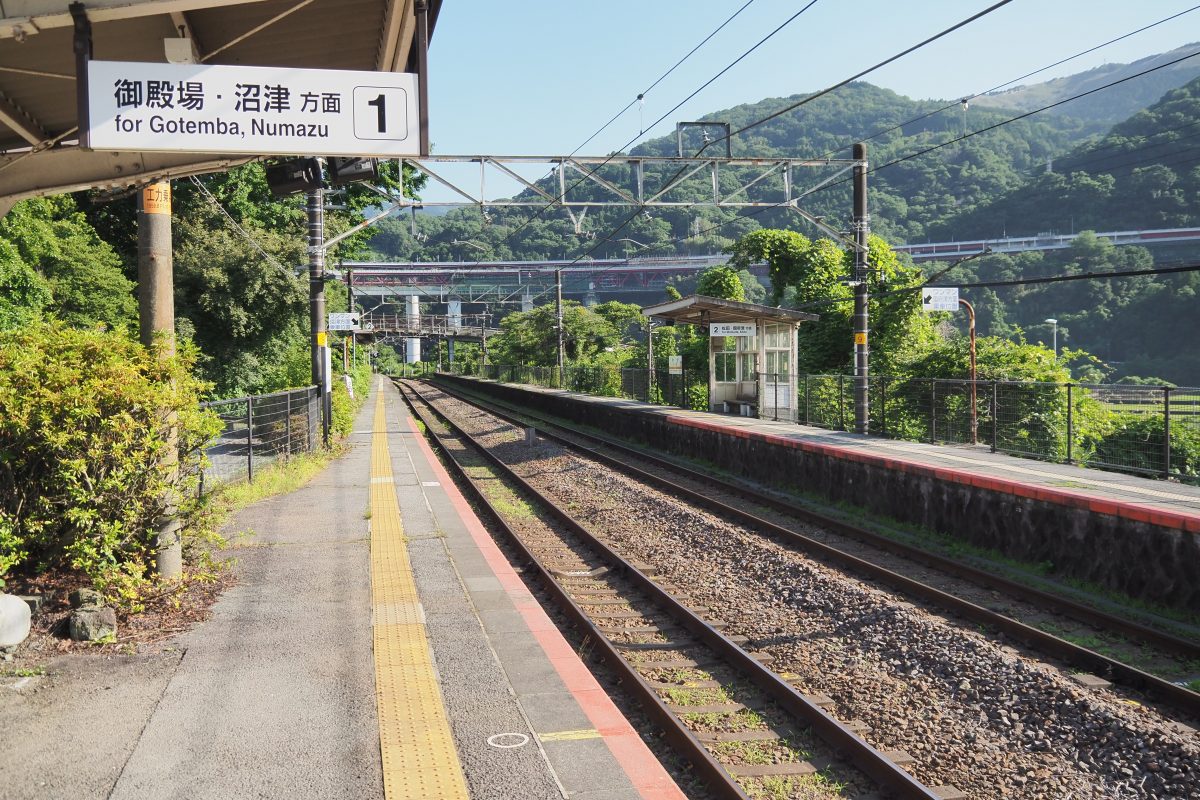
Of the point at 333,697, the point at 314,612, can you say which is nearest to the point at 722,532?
the point at 314,612

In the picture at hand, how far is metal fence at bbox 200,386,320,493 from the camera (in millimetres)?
15570

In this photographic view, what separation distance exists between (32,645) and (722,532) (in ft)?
28.0

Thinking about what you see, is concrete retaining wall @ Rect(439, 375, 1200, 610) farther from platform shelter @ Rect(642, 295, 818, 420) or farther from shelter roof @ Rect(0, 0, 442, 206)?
shelter roof @ Rect(0, 0, 442, 206)

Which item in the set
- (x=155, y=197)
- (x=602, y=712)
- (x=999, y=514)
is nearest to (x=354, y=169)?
(x=155, y=197)

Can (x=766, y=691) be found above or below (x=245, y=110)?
below

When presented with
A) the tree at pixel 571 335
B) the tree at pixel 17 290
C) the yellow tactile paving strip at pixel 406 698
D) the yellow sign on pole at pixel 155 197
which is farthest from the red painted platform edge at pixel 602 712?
the tree at pixel 571 335

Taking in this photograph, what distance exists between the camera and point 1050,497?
1123 cm

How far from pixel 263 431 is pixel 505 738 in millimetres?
14224

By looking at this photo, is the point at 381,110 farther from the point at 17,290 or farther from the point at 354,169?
the point at 17,290

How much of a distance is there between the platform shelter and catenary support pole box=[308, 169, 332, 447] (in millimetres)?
9504

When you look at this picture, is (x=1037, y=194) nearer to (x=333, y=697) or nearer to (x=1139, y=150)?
(x=1139, y=150)

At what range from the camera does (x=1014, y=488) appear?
11.8 meters

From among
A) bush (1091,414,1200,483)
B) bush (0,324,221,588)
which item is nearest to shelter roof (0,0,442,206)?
bush (0,324,221,588)

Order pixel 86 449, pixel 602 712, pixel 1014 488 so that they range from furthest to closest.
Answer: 1. pixel 1014 488
2. pixel 86 449
3. pixel 602 712
